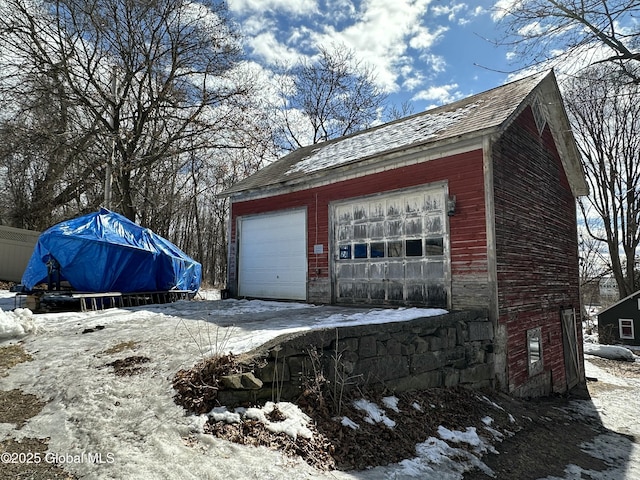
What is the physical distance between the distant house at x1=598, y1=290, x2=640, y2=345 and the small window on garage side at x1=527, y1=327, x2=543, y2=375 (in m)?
17.4

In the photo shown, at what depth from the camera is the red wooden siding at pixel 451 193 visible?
736 cm

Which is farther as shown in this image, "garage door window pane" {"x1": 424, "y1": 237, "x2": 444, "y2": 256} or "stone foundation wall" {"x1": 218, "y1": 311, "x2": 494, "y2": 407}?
"garage door window pane" {"x1": 424, "y1": 237, "x2": 444, "y2": 256}

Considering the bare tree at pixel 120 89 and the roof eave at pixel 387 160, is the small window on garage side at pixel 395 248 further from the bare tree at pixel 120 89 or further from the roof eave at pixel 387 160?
the bare tree at pixel 120 89

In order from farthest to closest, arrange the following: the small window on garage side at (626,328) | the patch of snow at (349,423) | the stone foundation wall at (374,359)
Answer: the small window on garage side at (626,328) < the patch of snow at (349,423) < the stone foundation wall at (374,359)

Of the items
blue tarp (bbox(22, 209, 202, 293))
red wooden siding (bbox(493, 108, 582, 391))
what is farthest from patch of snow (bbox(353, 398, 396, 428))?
blue tarp (bbox(22, 209, 202, 293))

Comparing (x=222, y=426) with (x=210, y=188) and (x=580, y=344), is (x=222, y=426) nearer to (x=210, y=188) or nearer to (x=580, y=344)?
(x=580, y=344)

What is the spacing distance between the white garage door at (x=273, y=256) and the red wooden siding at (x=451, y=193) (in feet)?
1.35

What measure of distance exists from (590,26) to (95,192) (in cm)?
2016

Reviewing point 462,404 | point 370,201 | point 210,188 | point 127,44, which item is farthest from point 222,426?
point 210,188

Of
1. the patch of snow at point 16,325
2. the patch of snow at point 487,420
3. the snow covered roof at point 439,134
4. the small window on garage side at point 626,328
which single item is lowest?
the small window on garage side at point 626,328

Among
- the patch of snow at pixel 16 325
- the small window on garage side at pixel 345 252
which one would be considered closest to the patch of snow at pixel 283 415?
the patch of snow at pixel 16 325

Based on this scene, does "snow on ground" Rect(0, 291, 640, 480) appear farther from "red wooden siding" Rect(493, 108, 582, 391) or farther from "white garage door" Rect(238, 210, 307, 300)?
"white garage door" Rect(238, 210, 307, 300)

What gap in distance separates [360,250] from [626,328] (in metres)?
21.2

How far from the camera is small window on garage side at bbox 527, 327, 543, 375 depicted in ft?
27.2
